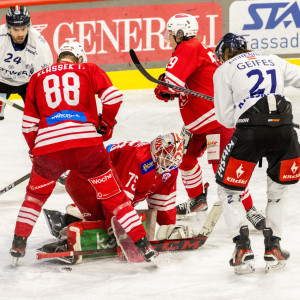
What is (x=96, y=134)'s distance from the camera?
14.4ft

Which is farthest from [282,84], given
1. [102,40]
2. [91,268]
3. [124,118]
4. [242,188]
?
[102,40]

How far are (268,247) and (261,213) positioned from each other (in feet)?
3.24

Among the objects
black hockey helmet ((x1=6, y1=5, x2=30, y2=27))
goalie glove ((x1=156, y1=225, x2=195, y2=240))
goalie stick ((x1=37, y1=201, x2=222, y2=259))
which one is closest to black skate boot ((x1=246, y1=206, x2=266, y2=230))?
goalie stick ((x1=37, y1=201, x2=222, y2=259))

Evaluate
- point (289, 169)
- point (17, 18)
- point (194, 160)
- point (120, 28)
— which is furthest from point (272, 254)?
point (120, 28)

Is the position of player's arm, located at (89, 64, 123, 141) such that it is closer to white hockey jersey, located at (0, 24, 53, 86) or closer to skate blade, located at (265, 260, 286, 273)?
skate blade, located at (265, 260, 286, 273)

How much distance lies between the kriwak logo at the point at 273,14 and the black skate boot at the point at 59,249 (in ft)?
13.7

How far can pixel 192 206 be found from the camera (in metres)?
5.59

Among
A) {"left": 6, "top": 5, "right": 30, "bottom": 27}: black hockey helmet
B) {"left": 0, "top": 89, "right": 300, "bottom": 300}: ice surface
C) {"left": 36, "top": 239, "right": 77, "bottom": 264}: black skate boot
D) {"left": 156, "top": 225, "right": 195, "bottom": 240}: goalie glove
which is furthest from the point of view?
{"left": 6, "top": 5, "right": 30, "bottom": 27}: black hockey helmet

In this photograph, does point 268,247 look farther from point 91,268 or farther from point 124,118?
point 124,118

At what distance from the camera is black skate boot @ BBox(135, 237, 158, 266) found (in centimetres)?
431

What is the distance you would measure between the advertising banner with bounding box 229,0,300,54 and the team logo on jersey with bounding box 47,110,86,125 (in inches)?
163

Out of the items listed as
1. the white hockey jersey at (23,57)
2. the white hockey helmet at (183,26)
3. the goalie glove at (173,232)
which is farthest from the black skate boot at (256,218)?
the white hockey jersey at (23,57)

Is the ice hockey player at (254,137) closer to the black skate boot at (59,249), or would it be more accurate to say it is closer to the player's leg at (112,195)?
the player's leg at (112,195)

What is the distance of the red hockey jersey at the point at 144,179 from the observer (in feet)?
15.0
